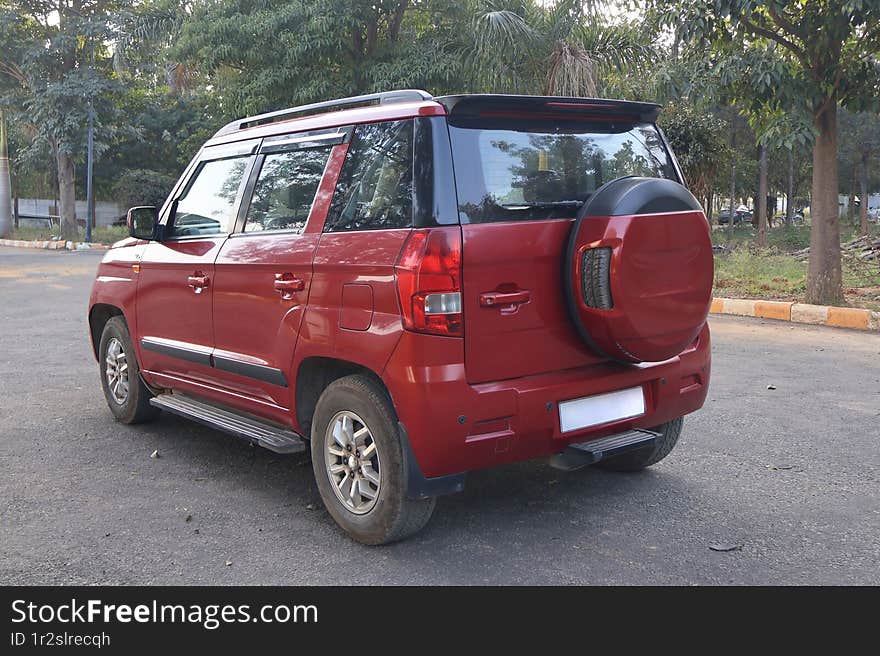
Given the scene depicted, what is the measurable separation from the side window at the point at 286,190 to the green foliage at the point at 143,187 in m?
30.7

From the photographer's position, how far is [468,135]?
3580 mm

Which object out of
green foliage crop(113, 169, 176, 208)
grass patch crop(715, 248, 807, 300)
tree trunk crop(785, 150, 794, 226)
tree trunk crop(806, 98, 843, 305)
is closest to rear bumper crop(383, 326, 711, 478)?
tree trunk crop(806, 98, 843, 305)

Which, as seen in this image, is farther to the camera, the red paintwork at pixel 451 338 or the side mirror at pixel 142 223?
the side mirror at pixel 142 223

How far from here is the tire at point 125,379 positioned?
5656 mm

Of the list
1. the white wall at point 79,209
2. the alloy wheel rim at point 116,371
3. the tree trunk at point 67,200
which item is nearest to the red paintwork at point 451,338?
the alloy wheel rim at point 116,371

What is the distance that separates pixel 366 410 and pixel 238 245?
1360mm

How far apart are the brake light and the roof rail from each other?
0.66 m

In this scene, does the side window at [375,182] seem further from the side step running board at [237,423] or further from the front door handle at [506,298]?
the side step running board at [237,423]

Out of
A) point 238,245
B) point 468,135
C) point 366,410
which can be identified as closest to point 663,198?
point 468,135

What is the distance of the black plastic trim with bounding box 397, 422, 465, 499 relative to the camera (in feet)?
11.3

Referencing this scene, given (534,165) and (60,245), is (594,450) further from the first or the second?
(60,245)

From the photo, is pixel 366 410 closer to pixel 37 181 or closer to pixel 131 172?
pixel 131 172

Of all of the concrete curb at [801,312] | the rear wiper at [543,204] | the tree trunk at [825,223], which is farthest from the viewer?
the tree trunk at [825,223]

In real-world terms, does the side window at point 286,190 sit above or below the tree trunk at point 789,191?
below
